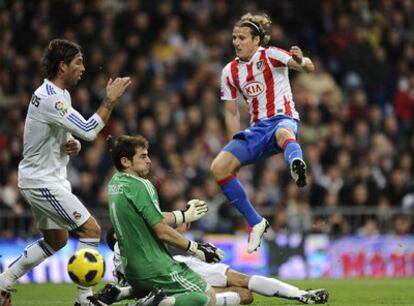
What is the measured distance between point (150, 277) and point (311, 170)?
35.6 feet

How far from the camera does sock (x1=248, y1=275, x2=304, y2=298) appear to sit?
9.88 meters

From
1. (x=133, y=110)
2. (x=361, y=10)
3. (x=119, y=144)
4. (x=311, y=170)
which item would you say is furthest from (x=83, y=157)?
(x=119, y=144)

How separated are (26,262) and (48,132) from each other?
135 cm

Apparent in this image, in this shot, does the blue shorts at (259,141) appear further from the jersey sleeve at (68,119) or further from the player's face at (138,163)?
the player's face at (138,163)

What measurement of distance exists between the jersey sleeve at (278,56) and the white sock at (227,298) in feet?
9.38

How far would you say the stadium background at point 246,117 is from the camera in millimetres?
18266

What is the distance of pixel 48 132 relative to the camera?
10367 mm

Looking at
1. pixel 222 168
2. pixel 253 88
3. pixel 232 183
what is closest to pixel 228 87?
pixel 253 88

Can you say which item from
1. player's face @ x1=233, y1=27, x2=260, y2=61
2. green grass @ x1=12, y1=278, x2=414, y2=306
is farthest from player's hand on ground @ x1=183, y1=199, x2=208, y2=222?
player's face @ x1=233, y1=27, x2=260, y2=61

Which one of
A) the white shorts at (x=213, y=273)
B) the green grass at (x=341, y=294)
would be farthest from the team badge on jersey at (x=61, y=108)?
the green grass at (x=341, y=294)

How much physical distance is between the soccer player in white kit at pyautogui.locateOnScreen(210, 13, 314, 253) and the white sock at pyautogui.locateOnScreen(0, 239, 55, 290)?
2.11m

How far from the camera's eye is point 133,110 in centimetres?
1947

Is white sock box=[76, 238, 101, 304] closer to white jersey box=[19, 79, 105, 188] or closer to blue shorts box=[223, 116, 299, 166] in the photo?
white jersey box=[19, 79, 105, 188]

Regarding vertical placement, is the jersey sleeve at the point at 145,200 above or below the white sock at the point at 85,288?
above
